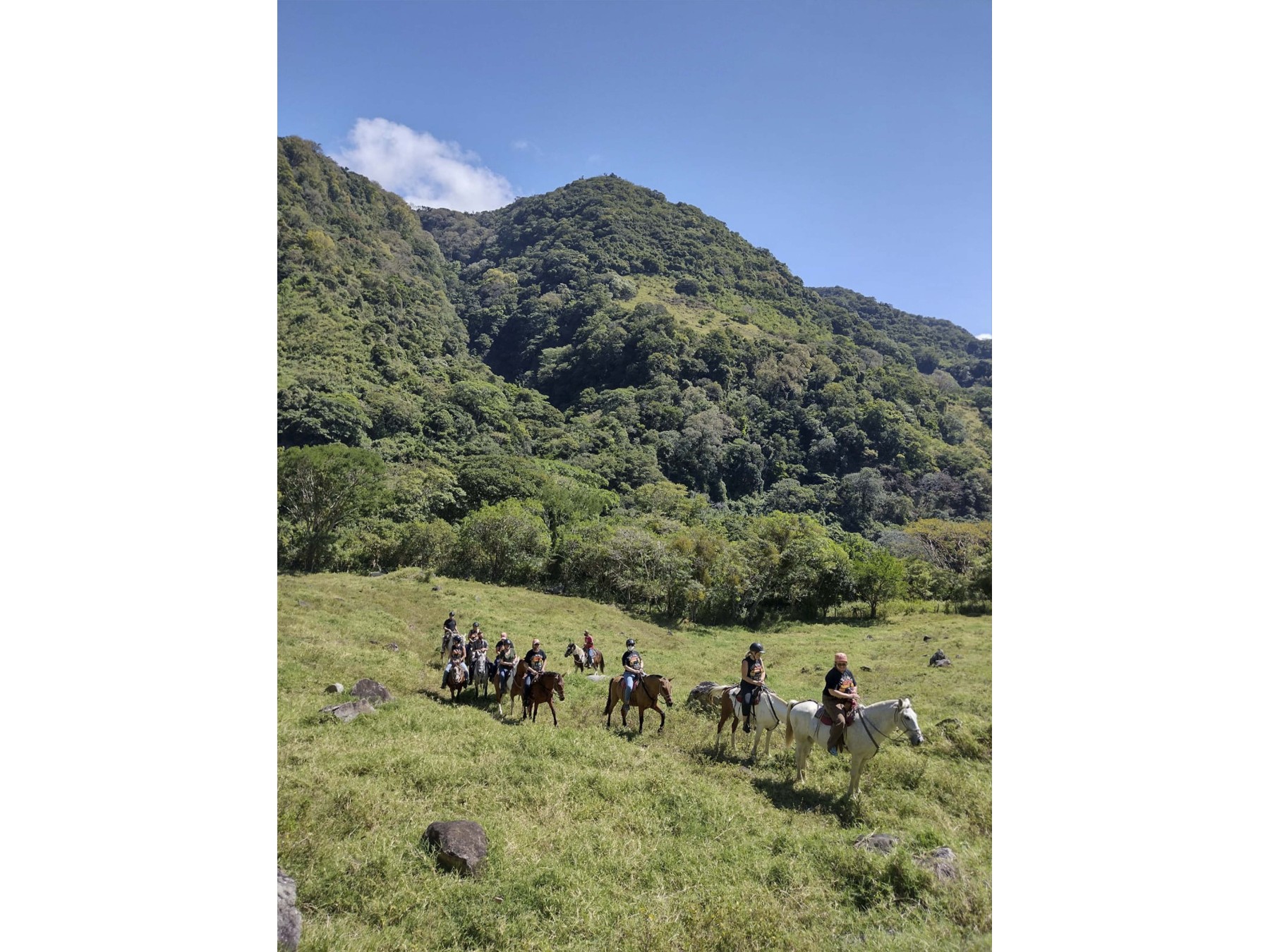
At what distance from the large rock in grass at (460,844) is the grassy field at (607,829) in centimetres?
15

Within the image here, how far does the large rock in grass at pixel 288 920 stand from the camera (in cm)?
489

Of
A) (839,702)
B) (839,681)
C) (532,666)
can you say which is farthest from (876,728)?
(532,666)

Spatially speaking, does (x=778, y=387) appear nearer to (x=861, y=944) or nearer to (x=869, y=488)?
(x=869, y=488)

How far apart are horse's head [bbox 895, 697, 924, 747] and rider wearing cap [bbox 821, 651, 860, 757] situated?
23.2 inches

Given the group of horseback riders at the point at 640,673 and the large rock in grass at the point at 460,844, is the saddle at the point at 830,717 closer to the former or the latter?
the group of horseback riders at the point at 640,673

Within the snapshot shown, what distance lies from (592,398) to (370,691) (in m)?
83.7

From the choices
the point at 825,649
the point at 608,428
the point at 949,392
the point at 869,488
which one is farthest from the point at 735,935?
the point at 949,392

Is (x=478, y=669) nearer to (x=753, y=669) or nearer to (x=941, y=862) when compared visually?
(x=753, y=669)

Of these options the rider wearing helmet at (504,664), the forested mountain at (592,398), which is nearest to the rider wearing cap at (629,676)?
the rider wearing helmet at (504,664)

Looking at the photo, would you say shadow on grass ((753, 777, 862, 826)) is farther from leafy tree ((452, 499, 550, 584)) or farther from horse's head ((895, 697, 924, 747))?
leafy tree ((452, 499, 550, 584))

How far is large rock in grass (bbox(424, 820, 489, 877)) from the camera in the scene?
623 cm

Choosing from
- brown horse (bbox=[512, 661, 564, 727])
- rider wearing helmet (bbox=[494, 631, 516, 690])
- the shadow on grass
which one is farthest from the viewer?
rider wearing helmet (bbox=[494, 631, 516, 690])

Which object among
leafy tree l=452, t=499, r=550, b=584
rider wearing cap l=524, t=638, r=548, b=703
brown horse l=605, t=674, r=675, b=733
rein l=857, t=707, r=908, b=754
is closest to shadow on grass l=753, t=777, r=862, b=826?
rein l=857, t=707, r=908, b=754

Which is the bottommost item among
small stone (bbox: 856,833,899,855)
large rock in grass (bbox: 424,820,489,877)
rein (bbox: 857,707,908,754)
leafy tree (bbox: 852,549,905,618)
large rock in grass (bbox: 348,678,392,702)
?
leafy tree (bbox: 852,549,905,618)
